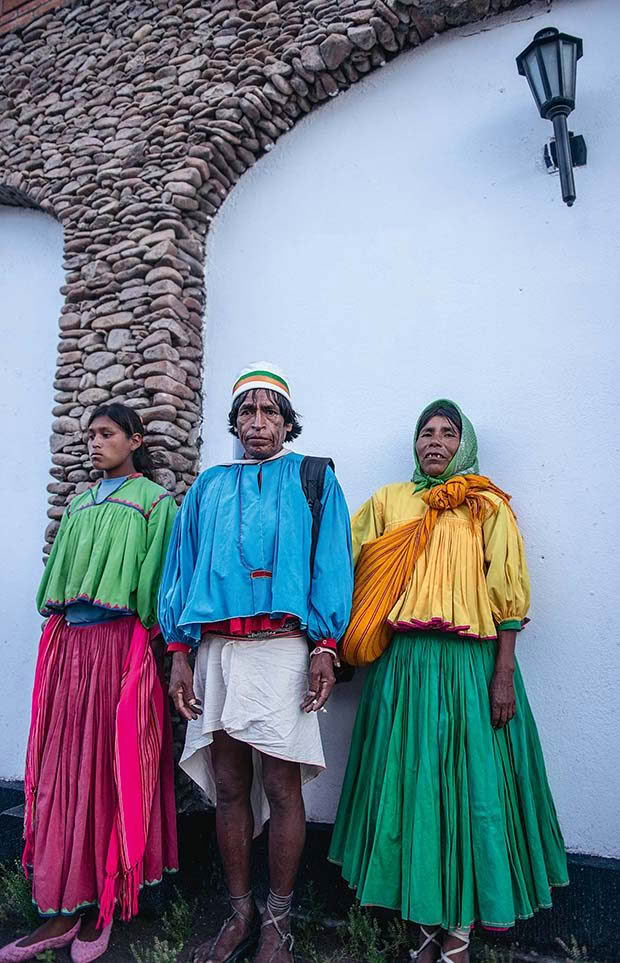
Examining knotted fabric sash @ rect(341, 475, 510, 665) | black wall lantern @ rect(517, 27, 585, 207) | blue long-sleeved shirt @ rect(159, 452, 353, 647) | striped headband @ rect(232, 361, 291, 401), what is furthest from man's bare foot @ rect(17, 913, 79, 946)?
black wall lantern @ rect(517, 27, 585, 207)

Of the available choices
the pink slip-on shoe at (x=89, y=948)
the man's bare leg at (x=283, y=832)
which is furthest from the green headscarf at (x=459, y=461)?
the pink slip-on shoe at (x=89, y=948)

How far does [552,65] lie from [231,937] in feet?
11.0

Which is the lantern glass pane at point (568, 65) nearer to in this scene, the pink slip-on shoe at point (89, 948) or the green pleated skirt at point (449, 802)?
the green pleated skirt at point (449, 802)

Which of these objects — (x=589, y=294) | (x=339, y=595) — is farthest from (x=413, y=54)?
(x=339, y=595)

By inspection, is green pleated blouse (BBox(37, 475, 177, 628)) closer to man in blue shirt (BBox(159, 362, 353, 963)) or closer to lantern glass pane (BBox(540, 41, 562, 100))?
man in blue shirt (BBox(159, 362, 353, 963))

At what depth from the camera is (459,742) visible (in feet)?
7.61

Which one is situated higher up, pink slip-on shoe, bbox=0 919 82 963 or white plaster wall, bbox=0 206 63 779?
white plaster wall, bbox=0 206 63 779

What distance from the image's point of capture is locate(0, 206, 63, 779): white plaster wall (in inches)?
148

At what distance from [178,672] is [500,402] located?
166 cm

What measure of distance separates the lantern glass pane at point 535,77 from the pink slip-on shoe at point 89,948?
138 inches

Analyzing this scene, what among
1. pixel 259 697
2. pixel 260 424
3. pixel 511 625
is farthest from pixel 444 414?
pixel 259 697

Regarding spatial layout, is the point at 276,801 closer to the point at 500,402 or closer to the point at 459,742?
the point at 459,742

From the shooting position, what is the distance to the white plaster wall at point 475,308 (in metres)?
2.70

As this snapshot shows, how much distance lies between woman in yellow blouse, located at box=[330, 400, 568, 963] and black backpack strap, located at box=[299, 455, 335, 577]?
1.09 feet
